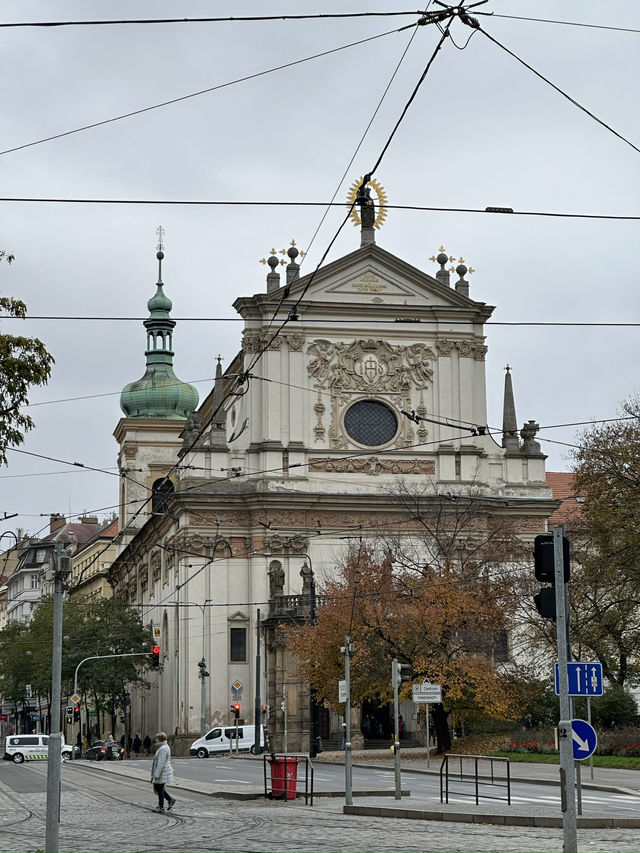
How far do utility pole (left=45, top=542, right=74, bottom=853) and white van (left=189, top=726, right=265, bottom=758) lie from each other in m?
39.8

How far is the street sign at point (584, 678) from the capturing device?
1739cm

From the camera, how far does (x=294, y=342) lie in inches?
2510

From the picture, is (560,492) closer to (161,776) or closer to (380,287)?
(380,287)

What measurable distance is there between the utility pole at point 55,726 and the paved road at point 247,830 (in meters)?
1.05

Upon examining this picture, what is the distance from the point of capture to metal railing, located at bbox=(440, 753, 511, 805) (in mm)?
25000

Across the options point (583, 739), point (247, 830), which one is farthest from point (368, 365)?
point (583, 739)

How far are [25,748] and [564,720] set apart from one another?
168 ft

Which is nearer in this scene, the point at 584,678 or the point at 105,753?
the point at 584,678

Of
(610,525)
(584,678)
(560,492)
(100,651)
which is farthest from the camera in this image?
(560,492)

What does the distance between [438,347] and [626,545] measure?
25366mm

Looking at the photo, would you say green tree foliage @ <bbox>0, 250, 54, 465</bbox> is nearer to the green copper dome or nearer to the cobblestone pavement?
the cobblestone pavement

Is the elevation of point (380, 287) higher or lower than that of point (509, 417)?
higher

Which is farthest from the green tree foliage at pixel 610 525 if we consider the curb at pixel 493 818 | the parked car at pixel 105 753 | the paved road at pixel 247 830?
the parked car at pixel 105 753

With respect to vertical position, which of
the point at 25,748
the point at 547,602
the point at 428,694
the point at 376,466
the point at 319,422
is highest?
the point at 319,422
